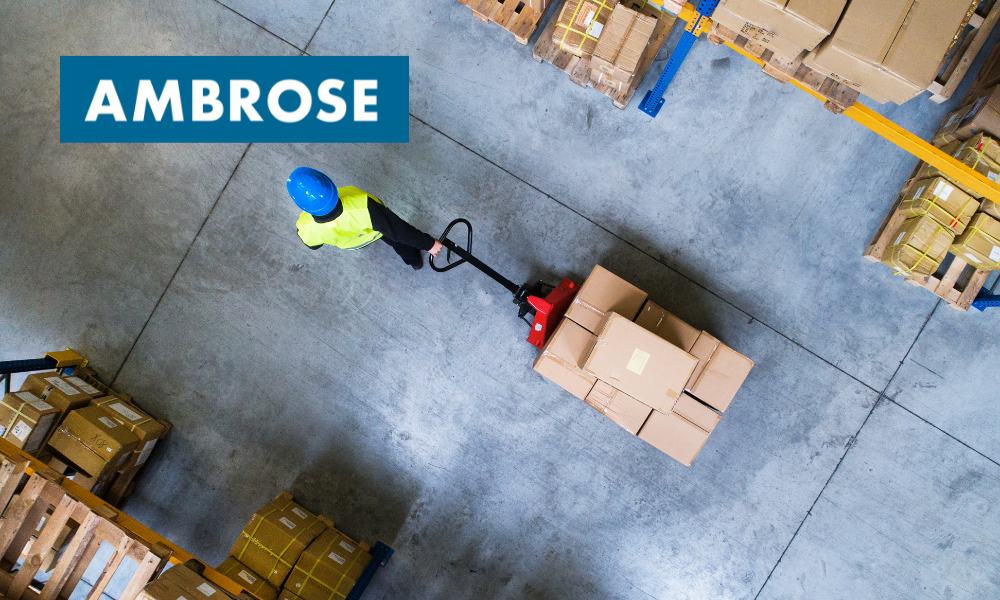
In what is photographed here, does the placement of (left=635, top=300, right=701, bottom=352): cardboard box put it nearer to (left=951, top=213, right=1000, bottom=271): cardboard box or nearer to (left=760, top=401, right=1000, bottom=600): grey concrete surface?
(left=760, top=401, right=1000, bottom=600): grey concrete surface

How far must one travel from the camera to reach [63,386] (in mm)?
4285

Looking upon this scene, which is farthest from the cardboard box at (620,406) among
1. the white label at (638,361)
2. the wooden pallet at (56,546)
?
the wooden pallet at (56,546)

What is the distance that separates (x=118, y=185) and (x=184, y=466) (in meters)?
2.80

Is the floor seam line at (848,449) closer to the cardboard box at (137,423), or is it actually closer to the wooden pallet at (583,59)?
the wooden pallet at (583,59)

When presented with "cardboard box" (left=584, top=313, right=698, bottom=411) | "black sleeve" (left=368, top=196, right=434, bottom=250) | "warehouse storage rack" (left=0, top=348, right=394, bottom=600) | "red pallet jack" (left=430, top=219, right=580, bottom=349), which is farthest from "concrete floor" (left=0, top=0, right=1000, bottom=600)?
"cardboard box" (left=584, top=313, right=698, bottom=411)

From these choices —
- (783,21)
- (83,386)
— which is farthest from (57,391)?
(783,21)

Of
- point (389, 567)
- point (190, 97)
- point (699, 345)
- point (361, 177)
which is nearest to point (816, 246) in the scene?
point (699, 345)

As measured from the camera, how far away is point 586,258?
15.3 feet

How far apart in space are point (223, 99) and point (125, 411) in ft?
10.2

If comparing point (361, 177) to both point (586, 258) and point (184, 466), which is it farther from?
point (184, 466)

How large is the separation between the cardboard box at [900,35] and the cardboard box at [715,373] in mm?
2113

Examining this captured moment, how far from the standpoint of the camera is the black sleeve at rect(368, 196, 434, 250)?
3543 mm

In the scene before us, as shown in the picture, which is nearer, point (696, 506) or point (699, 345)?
point (699, 345)

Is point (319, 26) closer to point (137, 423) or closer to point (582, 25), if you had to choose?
point (582, 25)
